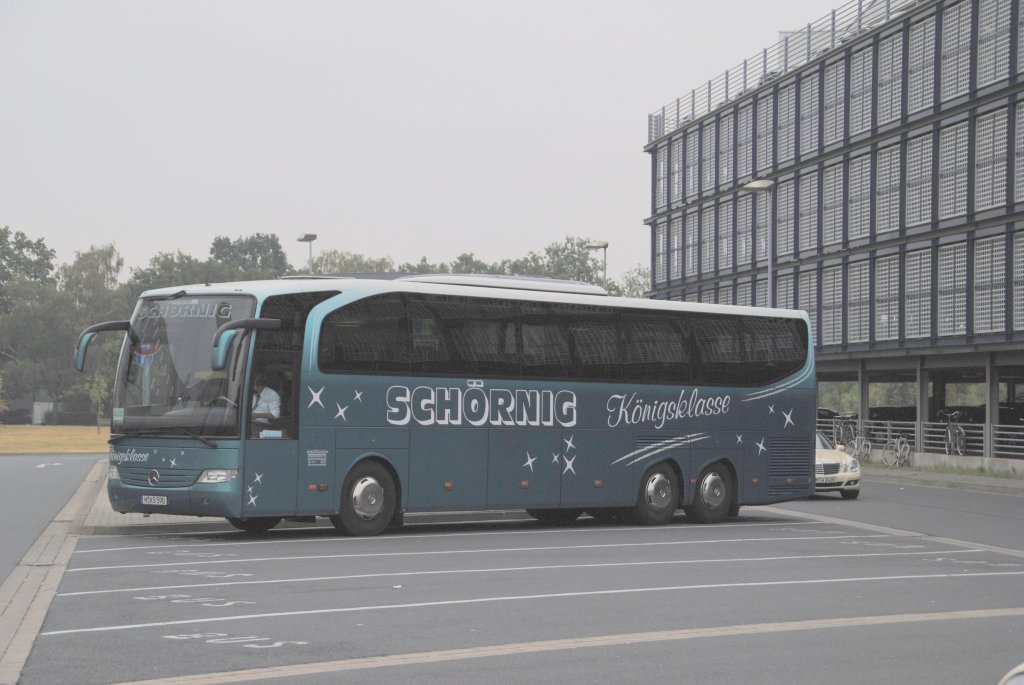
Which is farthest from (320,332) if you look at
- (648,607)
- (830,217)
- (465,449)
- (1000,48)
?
(830,217)

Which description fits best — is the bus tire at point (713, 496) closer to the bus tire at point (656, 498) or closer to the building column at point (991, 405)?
the bus tire at point (656, 498)

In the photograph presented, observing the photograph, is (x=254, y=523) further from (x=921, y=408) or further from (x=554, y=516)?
(x=921, y=408)

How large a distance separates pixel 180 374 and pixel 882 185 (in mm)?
33359

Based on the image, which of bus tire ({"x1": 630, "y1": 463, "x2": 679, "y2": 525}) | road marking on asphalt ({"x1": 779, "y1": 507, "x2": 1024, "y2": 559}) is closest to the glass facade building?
road marking on asphalt ({"x1": 779, "y1": 507, "x2": 1024, "y2": 559})

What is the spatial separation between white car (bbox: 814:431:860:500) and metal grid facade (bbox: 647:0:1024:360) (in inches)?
460

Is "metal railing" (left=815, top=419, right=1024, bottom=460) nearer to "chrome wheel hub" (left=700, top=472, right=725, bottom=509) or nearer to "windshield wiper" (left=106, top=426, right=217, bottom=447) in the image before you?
"chrome wheel hub" (left=700, top=472, right=725, bottom=509)

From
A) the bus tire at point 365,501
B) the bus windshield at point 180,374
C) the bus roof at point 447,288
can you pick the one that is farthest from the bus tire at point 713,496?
the bus windshield at point 180,374

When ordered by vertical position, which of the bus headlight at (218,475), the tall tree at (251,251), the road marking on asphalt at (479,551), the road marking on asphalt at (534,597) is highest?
the tall tree at (251,251)

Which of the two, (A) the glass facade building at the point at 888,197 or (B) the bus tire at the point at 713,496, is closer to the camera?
(B) the bus tire at the point at 713,496

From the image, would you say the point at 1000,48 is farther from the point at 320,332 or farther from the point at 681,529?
the point at 320,332

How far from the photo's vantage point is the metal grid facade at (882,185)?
40625 mm

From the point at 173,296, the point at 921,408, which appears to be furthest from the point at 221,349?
the point at 921,408

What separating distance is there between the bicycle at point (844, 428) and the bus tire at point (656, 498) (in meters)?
27.3

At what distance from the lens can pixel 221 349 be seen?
17062 millimetres
